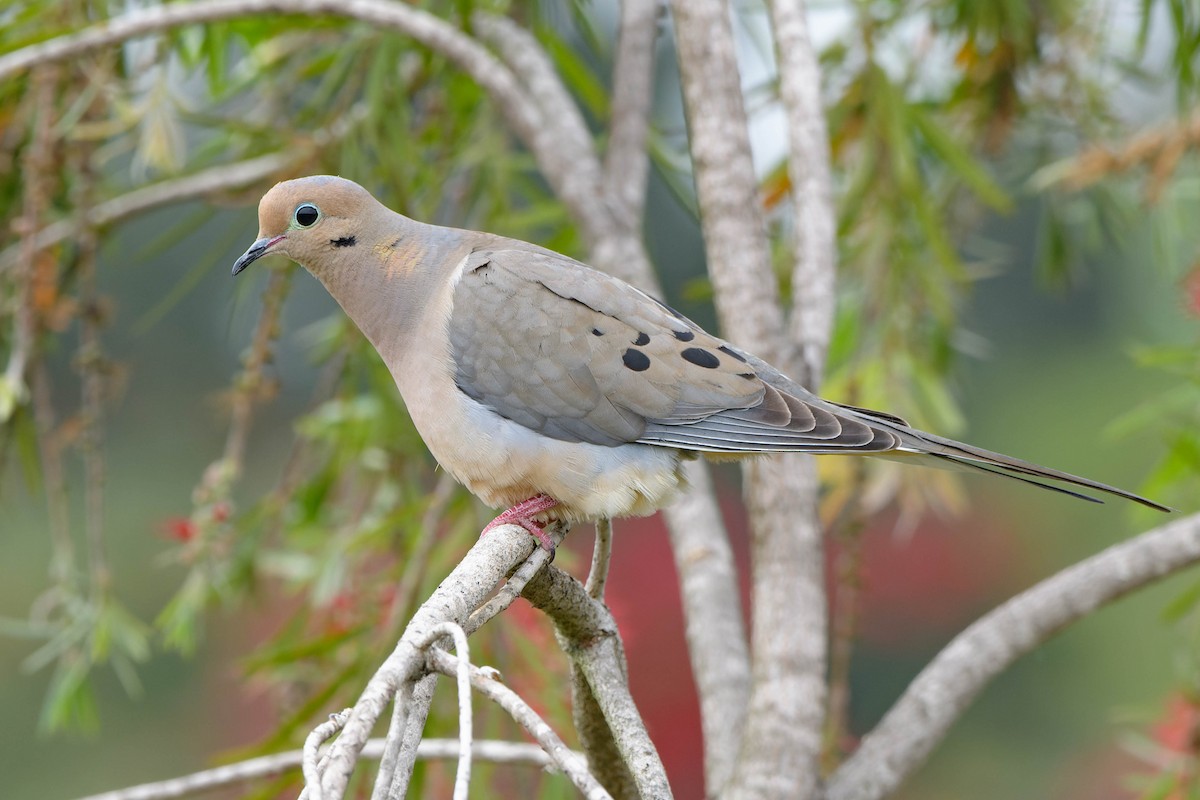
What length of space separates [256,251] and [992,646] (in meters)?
1.22

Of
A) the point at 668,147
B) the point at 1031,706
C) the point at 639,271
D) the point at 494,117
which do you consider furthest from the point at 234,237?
the point at 1031,706

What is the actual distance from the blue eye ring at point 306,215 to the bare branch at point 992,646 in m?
1.11

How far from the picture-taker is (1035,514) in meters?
6.39

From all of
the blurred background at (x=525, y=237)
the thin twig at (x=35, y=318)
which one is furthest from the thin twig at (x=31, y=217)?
the blurred background at (x=525, y=237)

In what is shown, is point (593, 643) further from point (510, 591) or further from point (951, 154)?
point (951, 154)

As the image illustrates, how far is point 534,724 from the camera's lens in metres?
1.10

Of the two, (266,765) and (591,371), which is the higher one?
(591,371)

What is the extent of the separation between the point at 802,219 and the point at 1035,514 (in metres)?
4.58

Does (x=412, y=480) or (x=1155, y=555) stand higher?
(x=1155, y=555)

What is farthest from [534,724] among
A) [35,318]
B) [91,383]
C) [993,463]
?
[35,318]

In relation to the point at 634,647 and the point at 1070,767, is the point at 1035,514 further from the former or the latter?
the point at 634,647

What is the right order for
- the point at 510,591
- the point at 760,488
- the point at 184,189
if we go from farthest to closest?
the point at 184,189, the point at 760,488, the point at 510,591

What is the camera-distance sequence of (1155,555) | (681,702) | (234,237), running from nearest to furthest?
(1155,555)
(234,237)
(681,702)

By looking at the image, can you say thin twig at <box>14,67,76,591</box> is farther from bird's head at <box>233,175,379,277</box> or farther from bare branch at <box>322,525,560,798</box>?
bare branch at <box>322,525,560,798</box>
